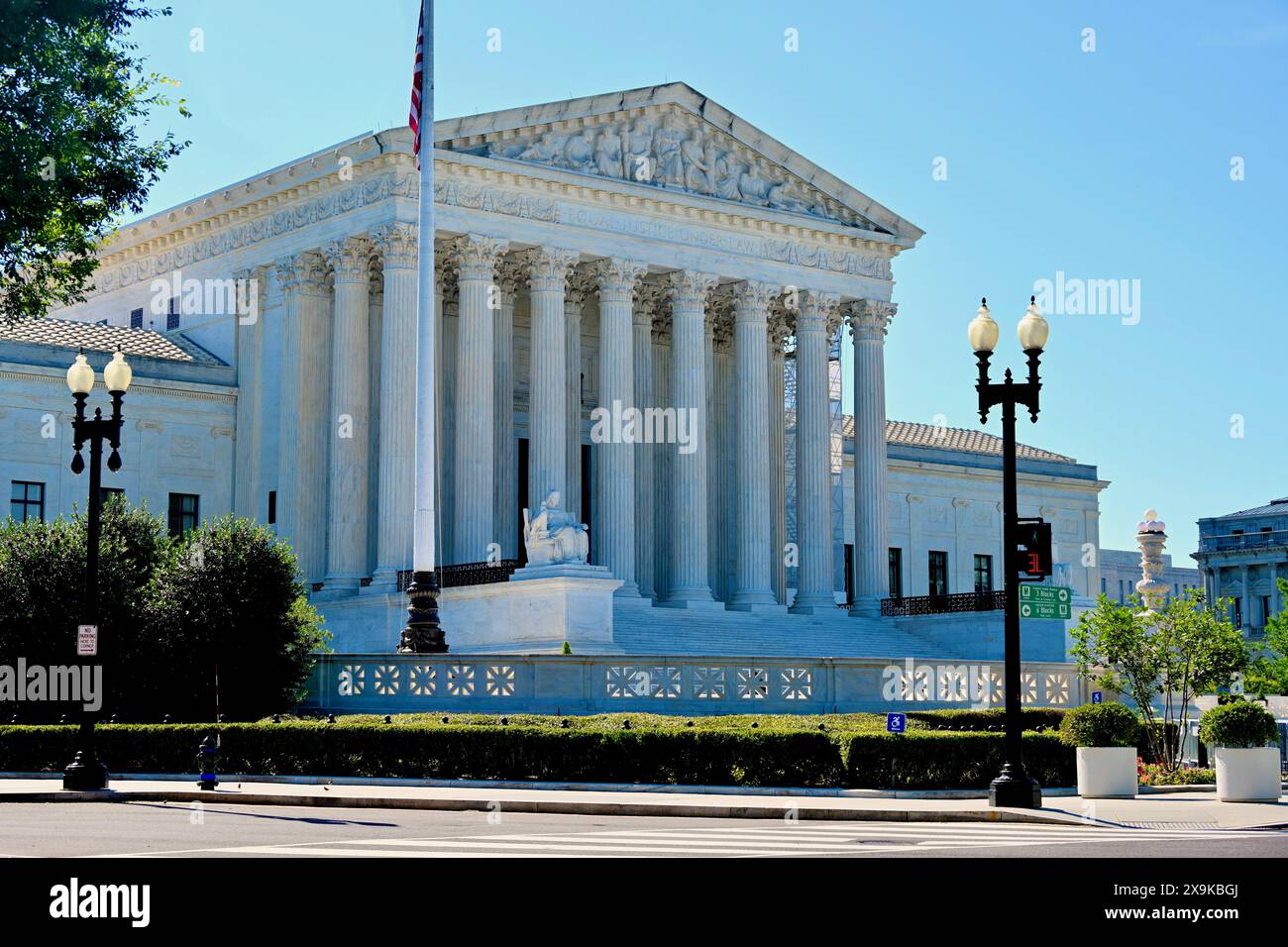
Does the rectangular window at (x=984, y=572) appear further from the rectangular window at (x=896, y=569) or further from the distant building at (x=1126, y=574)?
the distant building at (x=1126, y=574)

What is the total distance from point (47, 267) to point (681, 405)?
29.2 metres

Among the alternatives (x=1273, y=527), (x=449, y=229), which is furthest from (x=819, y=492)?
(x=1273, y=527)

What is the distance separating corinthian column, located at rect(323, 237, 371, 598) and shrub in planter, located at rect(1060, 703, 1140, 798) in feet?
106

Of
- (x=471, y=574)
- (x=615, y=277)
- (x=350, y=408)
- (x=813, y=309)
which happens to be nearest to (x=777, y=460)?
(x=813, y=309)

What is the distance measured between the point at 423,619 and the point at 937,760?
15002mm

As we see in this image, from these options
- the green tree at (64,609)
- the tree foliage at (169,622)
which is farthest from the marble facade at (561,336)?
the green tree at (64,609)

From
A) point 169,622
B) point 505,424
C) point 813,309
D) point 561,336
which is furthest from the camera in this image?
point 813,309

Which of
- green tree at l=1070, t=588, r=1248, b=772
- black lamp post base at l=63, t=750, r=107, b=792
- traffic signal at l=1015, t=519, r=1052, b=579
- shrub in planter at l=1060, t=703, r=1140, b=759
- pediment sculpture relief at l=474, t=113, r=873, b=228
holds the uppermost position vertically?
pediment sculpture relief at l=474, t=113, r=873, b=228

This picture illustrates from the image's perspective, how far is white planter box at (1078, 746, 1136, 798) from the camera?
106 ft

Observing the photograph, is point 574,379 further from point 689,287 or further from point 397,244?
point 397,244

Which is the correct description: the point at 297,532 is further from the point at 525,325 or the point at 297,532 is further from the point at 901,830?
the point at 901,830

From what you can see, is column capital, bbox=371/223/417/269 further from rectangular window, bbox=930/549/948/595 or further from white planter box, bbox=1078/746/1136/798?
rectangular window, bbox=930/549/948/595

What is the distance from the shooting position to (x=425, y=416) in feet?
149

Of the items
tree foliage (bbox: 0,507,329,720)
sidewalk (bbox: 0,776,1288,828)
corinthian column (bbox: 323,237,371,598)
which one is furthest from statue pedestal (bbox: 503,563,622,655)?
sidewalk (bbox: 0,776,1288,828)
